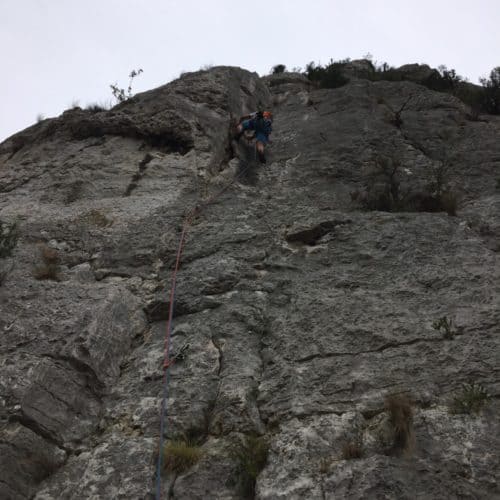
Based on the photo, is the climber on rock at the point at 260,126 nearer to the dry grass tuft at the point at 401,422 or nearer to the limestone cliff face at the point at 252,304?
the limestone cliff face at the point at 252,304

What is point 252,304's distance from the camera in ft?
18.0

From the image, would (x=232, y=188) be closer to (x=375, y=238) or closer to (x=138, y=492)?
(x=375, y=238)

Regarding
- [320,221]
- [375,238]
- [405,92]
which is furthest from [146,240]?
[405,92]

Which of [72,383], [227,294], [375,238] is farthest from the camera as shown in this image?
[375,238]

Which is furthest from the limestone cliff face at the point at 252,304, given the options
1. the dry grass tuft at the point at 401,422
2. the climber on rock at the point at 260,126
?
the climber on rock at the point at 260,126

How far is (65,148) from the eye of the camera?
851cm

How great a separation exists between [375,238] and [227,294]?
61.7 inches

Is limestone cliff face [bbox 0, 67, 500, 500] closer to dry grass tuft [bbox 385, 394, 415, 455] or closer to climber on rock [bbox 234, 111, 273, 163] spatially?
dry grass tuft [bbox 385, 394, 415, 455]

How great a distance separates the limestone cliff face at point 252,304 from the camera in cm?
407

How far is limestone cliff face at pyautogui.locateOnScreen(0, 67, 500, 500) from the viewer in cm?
407

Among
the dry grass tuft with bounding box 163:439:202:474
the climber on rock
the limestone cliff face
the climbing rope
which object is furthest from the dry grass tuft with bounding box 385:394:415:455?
the climber on rock

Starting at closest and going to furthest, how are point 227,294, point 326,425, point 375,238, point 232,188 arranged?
point 326,425
point 227,294
point 375,238
point 232,188

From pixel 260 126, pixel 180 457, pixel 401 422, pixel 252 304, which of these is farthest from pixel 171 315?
pixel 260 126

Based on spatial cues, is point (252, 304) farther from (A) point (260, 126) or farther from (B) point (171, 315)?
(A) point (260, 126)
